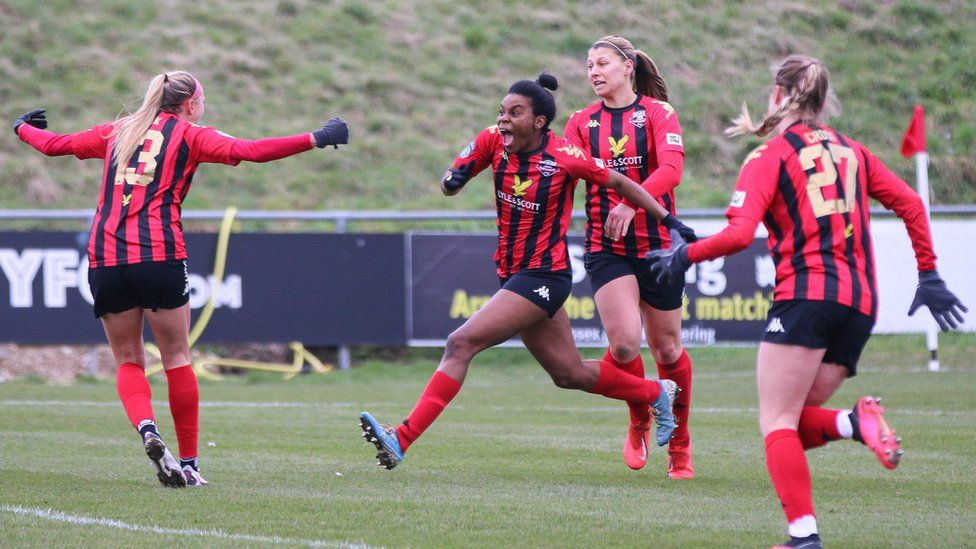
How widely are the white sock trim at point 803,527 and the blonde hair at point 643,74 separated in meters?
3.28

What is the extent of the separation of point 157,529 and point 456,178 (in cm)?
242

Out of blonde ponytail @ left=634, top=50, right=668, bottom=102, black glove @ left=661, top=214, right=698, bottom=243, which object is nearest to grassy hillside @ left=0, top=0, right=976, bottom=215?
blonde ponytail @ left=634, top=50, right=668, bottom=102

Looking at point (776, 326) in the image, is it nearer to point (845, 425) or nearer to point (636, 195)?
point (845, 425)

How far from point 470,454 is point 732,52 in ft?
60.1

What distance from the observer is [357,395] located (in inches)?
466

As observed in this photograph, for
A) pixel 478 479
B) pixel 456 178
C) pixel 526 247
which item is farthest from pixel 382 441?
pixel 456 178

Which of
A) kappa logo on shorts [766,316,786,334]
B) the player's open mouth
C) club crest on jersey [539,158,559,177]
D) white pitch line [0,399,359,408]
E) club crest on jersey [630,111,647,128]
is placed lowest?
white pitch line [0,399,359,408]

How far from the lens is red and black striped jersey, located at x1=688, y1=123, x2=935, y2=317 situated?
181 inches

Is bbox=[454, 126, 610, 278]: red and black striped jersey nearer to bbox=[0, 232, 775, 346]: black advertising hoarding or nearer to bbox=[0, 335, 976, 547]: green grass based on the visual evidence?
bbox=[0, 335, 976, 547]: green grass

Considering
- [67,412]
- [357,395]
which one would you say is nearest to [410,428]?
[67,412]

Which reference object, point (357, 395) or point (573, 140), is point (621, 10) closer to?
point (357, 395)

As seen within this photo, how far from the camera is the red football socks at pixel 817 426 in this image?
4.72 metres

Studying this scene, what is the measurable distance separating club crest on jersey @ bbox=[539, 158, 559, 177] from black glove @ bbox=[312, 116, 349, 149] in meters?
1.02

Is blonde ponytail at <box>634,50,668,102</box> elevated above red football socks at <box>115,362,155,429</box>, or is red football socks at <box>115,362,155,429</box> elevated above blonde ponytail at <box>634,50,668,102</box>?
blonde ponytail at <box>634,50,668,102</box>
